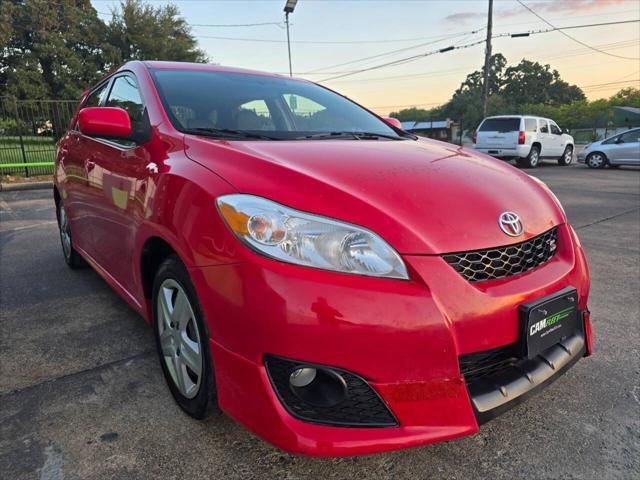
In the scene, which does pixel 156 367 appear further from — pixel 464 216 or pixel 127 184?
pixel 464 216

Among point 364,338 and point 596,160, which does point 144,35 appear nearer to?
point 596,160

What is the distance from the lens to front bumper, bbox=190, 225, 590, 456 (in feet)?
4.38

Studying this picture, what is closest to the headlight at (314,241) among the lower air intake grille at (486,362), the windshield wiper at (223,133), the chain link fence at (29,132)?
the lower air intake grille at (486,362)

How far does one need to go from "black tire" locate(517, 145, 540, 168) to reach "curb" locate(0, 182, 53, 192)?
14.0 m

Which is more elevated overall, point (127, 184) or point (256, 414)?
point (127, 184)

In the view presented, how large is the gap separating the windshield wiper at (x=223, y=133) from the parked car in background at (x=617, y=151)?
53.2 feet

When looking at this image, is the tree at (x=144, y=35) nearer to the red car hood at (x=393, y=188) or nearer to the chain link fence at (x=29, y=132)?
the chain link fence at (x=29, y=132)

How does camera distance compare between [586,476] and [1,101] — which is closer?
[586,476]

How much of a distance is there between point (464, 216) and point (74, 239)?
3050 millimetres

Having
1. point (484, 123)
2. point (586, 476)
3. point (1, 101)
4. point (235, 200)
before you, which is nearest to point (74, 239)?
point (235, 200)

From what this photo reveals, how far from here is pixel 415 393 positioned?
4.56 ft

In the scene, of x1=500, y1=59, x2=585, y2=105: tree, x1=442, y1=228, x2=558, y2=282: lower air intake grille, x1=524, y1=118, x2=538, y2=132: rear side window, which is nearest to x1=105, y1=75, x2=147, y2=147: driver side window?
x1=442, y1=228, x2=558, y2=282: lower air intake grille

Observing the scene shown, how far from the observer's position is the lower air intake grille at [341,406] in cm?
138

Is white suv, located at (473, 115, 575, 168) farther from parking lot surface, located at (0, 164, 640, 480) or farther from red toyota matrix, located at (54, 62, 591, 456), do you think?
red toyota matrix, located at (54, 62, 591, 456)
